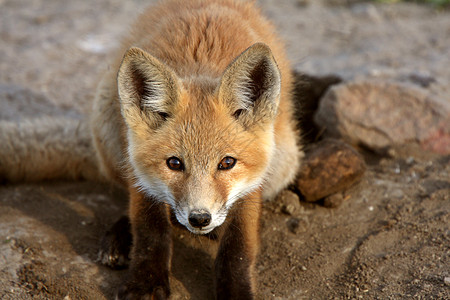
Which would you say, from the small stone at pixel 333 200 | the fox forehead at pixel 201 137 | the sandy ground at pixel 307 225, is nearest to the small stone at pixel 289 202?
the sandy ground at pixel 307 225

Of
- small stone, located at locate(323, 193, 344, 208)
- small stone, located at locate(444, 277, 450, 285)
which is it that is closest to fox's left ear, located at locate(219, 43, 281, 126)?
small stone, located at locate(323, 193, 344, 208)

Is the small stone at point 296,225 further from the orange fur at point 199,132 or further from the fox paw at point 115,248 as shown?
the fox paw at point 115,248

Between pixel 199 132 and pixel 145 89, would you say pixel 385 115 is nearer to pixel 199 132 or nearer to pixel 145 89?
pixel 199 132

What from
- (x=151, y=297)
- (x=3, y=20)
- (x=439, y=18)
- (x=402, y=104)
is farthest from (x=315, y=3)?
(x=151, y=297)

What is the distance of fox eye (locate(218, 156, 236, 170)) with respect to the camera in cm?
271

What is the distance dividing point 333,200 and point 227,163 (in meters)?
1.48

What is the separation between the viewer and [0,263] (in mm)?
3111

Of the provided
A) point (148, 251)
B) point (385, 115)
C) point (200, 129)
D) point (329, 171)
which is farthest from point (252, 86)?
point (385, 115)

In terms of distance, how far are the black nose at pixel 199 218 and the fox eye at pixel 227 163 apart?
328 millimetres

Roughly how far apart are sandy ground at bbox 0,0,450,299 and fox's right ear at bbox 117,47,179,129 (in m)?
1.15

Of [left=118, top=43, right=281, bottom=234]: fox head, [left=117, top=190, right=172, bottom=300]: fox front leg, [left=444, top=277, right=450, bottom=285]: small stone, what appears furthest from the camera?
[left=117, top=190, right=172, bottom=300]: fox front leg

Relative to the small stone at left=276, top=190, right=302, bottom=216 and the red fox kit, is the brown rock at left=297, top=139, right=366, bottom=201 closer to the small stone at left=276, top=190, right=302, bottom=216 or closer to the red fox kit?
the small stone at left=276, top=190, right=302, bottom=216

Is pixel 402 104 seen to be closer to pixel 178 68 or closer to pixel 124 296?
pixel 178 68

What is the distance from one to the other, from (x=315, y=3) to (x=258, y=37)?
5.50 m
